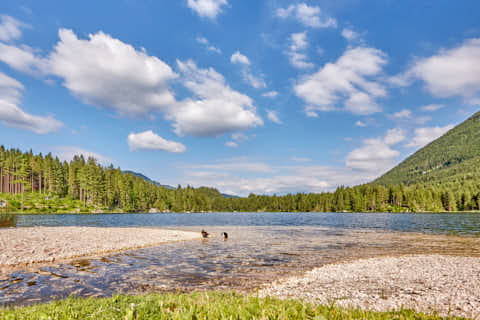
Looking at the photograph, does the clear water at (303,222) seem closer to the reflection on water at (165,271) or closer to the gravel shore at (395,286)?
the reflection on water at (165,271)

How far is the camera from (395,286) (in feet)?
46.5

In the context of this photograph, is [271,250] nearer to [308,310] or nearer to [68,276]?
[68,276]

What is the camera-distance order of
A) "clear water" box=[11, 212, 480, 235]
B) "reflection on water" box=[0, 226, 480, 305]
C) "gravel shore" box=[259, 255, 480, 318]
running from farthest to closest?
"clear water" box=[11, 212, 480, 235] → "reflection on water" box=[0, 226, 480, 305] → "gravel shore" box=[259, 255, 480, 318]

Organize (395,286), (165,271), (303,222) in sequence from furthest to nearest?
(303,222)
(165,271)
(395,286)

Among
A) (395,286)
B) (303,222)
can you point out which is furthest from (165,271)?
(303,222)

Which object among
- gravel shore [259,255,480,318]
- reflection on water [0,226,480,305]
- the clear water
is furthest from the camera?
the clear water

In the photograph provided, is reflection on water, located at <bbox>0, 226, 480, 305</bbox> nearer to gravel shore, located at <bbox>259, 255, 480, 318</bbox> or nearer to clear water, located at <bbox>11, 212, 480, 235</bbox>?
gravel shore, located at <bbox>259, 255, 480, 318</bbox>

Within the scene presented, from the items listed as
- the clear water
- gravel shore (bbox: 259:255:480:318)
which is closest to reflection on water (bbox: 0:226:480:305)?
gravel shore (bbox: 259:255:480:318)

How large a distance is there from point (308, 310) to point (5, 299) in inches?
575

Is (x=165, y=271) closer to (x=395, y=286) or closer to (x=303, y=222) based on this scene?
(x=395, y=286)

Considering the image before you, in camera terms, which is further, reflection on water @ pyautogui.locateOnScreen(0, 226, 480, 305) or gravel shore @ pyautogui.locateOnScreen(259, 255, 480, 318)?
reflection on water @ pyautogui.locateOnScreen(0, 226, 480, 305)

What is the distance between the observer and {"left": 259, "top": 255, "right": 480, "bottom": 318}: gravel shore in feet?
36.2

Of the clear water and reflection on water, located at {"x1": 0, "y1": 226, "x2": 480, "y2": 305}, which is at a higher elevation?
reflection on water, located at {"x1": 0, "y1": 226, "x2": 480, "y2": 305}

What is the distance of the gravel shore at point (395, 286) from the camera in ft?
36.2
